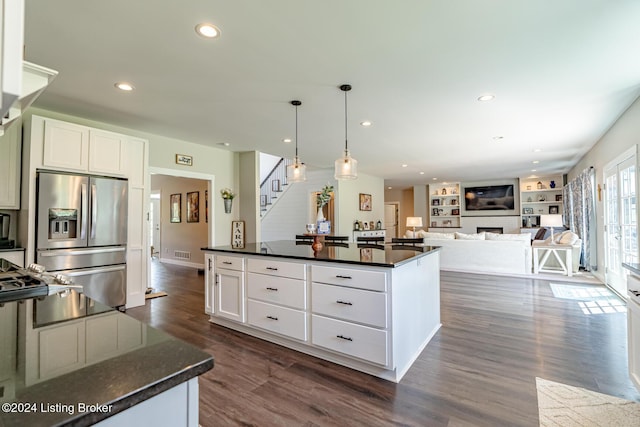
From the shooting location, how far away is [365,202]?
30.7ft

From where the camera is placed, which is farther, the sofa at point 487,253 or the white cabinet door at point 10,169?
the sofa at point 487,253

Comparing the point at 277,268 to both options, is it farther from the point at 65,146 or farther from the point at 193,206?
the point at 193,206

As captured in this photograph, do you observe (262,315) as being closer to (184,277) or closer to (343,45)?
(343,45)

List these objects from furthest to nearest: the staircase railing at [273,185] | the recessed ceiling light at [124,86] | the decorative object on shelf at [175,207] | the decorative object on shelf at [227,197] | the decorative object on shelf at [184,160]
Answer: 1. the staircase railing at [273,185]
2. the decorative object on shelf at [175,207]
3. the decorative object on shelf at [227,197]
4. the decorative object on shelf at [184,160]
5. the recessed ceiling light at [124,86]

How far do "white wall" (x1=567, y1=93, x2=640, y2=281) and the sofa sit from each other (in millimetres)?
1116

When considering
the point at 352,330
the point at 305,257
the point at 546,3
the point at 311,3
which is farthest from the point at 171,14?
the point at 352,330

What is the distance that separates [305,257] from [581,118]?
14.5ft

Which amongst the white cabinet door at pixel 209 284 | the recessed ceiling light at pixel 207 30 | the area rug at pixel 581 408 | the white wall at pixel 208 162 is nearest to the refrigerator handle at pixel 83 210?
the white wall at pixel 208 162

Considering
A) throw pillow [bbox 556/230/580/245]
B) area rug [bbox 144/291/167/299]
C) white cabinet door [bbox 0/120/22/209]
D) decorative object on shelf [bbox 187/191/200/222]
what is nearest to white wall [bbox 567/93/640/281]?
throw pillow [bbox 556/230/580/245]

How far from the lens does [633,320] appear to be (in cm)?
198

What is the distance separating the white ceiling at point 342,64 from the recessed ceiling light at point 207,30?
6cm

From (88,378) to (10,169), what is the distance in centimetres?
409

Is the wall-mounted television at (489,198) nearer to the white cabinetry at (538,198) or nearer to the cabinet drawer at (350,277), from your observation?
the white cabinetry at (538,198)

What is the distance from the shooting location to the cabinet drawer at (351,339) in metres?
2.30
